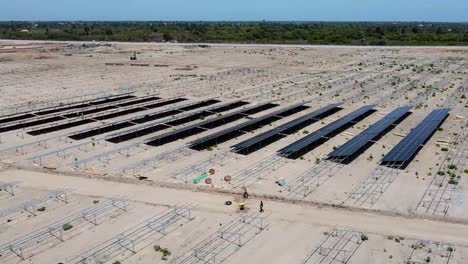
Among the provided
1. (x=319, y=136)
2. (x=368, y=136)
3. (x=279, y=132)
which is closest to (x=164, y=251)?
(x=279, y=132)

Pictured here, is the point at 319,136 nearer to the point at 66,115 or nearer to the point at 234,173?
the point at 234,173

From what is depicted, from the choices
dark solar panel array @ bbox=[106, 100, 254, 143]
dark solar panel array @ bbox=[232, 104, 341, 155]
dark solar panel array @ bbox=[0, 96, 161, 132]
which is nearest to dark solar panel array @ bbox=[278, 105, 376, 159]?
dark solar panel array @ bbox=[232, 104, 341, 155]

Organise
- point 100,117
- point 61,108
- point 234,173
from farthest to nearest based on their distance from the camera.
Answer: point 61,108 < point 100,117 < point 234,173

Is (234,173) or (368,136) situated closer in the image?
(234,173)

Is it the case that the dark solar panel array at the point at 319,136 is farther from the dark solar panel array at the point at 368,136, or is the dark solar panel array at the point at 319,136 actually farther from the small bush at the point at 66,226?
the small bush at the point at 66,226

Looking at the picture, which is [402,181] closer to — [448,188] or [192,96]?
[448,188]

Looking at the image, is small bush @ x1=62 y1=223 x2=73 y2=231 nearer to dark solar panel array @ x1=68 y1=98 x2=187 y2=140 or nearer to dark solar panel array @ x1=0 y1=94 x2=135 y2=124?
dark solar panel array @ x1=68 y1=98 x2=187 y2=140
